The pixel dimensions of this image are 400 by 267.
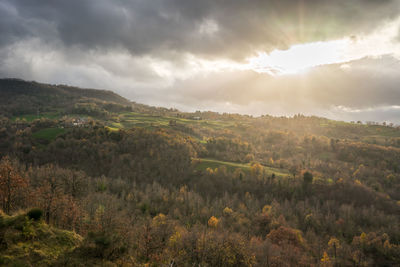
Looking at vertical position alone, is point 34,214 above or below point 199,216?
above

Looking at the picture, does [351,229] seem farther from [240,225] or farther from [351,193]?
[240,225]

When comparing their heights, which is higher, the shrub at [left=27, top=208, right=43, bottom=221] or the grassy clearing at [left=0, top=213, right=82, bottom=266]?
the shrub at [left=27, top=208, right=43, bottom=221]

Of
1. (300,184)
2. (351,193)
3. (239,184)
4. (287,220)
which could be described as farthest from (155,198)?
(351,193)

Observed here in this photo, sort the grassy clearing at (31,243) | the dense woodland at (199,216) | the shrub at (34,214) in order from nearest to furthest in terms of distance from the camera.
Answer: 1. the grassy clearing at (31,243)
2. the shrub at (34,214)
3. the dense woodland at (199,216)

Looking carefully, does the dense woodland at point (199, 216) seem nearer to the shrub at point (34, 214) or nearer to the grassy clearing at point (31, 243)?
the grassy clearing at point (31, 243)

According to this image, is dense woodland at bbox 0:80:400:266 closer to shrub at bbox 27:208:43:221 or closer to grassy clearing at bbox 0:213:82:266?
grassy clearing at bbox 0:213:82:266

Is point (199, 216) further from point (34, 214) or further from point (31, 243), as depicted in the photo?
point (31, 243)

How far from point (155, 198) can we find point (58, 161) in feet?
331

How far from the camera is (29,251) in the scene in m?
18.9

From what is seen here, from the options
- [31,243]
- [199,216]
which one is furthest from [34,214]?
[199,216]

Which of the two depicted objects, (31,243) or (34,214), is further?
(34,214)

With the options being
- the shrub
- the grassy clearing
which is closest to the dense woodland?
the grassy clearing

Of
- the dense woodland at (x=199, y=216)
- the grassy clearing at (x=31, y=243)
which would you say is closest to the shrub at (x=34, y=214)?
the grassy clearing at (x=31, y=243)

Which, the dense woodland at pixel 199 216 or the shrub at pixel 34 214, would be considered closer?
the shrub at pixel 34 214
